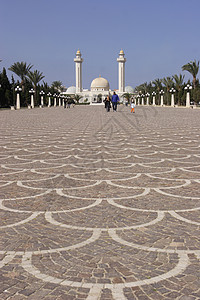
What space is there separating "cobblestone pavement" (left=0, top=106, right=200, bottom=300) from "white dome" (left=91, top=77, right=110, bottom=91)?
13853 centimetres

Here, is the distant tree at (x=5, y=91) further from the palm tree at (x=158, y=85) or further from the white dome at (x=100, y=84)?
the white dome at (x=100, y=84)

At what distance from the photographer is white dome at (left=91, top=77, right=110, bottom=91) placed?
142875 mm

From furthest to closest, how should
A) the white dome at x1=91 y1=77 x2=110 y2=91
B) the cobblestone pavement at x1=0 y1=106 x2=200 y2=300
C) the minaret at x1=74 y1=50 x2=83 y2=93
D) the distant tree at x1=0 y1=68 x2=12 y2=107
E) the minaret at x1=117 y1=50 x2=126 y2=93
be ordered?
the white dome at x1=91 y1=77 x2=110 y2=91 < the minaret at x1=74 y1=50 x2=83 y2=93 < the minaret at x1=117 y1=50 x2=126 y2=93 < the distant tree at x1=0 y1=68 x2=12 y2=107 < the cobblestone pavement at x1=0 y1=106 x2=200 y2=300

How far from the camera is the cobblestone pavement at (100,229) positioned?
2.35 meters

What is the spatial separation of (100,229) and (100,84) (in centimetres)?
14292

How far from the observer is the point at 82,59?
134 meters

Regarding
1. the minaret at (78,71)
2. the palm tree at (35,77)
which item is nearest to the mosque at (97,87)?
the minaret at (78,71)

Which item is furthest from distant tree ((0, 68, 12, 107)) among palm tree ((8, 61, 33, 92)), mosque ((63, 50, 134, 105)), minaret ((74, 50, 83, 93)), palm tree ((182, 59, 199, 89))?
minaret ((74, 50, 83, 93))

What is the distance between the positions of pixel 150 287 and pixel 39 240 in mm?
1186

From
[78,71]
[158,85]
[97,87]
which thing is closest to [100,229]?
[158,85]

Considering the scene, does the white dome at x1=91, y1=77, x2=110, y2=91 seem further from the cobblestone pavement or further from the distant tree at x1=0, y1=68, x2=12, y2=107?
the cobblestone pavement

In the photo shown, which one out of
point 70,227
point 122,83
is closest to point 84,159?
point 70,227

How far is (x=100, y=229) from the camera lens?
10.9 ft

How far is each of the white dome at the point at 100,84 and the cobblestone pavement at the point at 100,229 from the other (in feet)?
455
